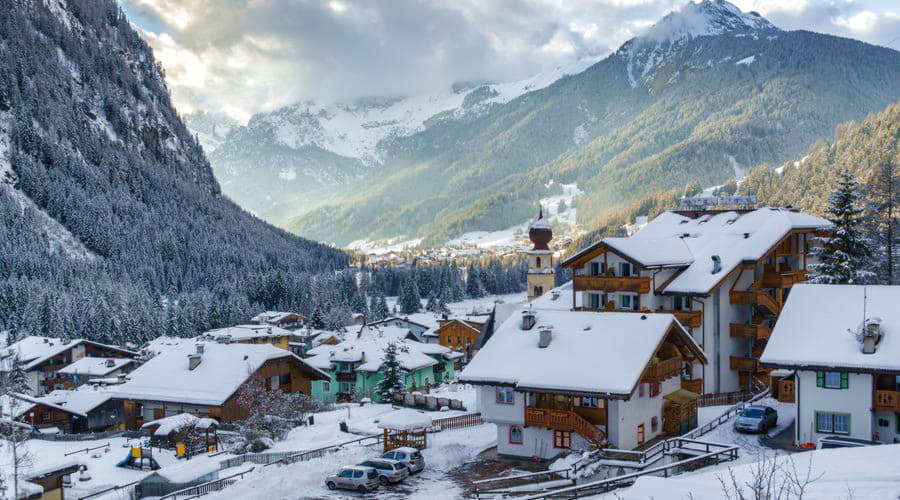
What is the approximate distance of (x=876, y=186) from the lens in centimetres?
5422

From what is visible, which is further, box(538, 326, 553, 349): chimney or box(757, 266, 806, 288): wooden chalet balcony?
box(757, 266, 806, 288): wooden chalet balcony

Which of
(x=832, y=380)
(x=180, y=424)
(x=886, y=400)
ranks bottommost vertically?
(x=180, y=424)

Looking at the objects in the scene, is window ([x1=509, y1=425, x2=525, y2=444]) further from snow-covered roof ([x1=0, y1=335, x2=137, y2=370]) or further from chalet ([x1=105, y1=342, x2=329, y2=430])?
snow-covered roof ([x1=0, y1=335, x2=137, y2=370])

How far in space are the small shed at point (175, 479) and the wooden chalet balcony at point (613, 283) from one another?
82.8 ft

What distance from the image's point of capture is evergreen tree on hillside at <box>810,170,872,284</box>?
5028 centimetres

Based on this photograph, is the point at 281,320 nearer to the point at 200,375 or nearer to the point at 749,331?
the point at 200,375

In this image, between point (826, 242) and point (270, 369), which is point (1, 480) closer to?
point (270, 369)

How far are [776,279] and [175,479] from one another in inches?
1518

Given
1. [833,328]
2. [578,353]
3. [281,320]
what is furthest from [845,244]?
[281,320]

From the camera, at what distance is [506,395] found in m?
39.2

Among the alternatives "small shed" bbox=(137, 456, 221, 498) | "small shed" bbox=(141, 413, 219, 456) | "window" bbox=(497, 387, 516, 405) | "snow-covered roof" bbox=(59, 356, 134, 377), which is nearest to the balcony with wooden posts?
"window" bbox=(497, 387, 516, 405)

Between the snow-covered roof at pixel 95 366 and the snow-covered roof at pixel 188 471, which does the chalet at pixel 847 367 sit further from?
the snow-covered roof at pixel 95 366

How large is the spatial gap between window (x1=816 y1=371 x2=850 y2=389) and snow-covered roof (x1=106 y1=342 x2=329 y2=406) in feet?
141

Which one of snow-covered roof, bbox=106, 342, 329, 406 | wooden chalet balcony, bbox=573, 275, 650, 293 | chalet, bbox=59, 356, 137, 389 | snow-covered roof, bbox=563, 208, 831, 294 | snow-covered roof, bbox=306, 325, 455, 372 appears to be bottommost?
chalet, bbox=59, 356, 137, 389
